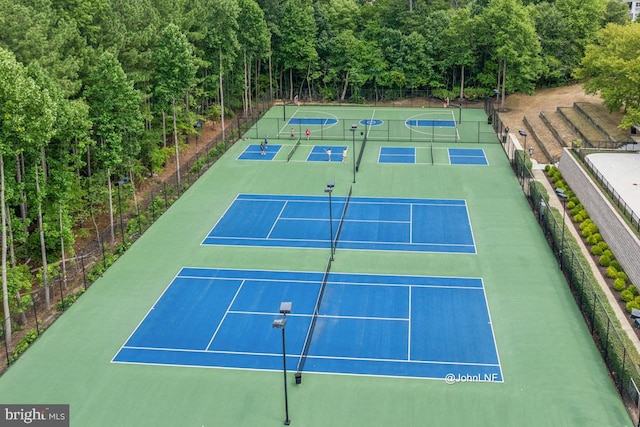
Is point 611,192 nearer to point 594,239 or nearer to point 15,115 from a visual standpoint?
point 594,239

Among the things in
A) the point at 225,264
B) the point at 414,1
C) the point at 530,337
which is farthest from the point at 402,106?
the point at 530,337

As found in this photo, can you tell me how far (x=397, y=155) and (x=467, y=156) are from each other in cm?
530

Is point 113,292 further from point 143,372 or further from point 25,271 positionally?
point 143,372

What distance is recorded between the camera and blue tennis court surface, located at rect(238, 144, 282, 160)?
55.3 m

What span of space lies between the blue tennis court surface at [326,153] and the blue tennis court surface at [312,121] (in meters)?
8.52

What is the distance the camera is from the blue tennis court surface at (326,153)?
5419cm

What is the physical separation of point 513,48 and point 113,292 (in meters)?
49.8

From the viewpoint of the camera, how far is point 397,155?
182 feet

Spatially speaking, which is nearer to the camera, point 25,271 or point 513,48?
point 25,271

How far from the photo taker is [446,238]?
128 ft

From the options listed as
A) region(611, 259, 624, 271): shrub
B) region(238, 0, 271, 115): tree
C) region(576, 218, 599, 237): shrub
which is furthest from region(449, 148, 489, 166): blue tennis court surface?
region(238, 0, 271, 115): tree

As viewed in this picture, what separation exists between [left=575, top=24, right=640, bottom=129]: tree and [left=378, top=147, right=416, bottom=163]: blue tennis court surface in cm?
1476

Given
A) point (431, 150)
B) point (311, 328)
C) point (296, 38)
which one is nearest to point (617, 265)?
point (311, 328)

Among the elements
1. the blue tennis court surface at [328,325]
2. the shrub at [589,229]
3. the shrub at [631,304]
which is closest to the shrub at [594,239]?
the shrub at [589,229]
